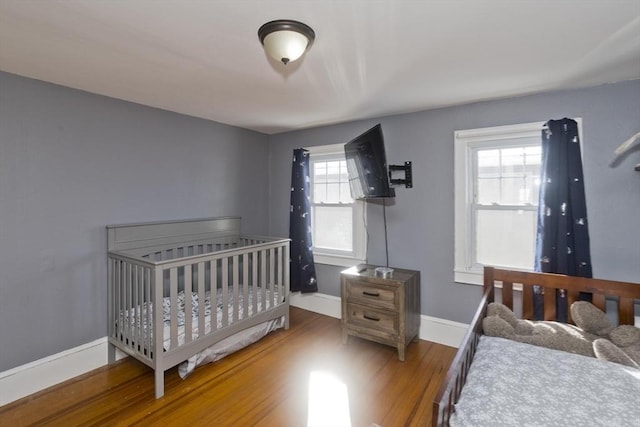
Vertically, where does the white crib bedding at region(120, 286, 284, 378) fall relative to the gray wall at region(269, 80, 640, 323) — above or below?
below

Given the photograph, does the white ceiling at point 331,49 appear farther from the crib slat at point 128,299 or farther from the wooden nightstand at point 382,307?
the wooden nightstand at point 382,307

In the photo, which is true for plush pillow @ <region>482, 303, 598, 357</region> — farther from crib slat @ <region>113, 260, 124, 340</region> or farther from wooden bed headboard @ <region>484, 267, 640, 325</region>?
crib slat @ <region>113, 260, 124, 340</region>

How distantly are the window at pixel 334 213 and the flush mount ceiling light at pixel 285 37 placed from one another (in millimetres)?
1890

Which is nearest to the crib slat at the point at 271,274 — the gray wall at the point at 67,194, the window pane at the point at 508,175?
the gray wall at the point at 67,194

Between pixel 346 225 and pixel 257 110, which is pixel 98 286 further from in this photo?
pixel 346 225

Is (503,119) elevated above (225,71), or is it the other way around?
(225,71)

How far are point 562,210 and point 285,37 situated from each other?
7.26 ft

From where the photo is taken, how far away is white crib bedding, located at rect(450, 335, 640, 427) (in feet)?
3.90

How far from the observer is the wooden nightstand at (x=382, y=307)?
2551 mm

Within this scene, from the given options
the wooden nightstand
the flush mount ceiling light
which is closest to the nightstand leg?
the wooden nightstand

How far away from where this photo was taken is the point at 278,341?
2.88m

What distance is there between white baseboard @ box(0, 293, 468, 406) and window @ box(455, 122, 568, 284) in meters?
0.50

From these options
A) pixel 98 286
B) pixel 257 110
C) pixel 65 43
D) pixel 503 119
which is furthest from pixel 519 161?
pixel 98 286

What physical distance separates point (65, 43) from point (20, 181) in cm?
103
